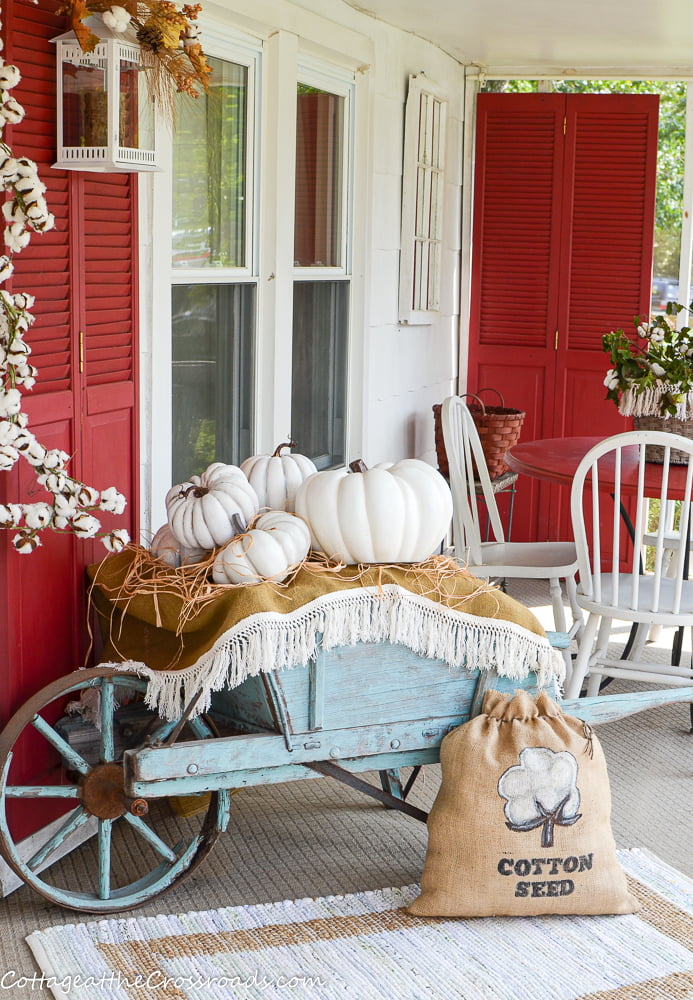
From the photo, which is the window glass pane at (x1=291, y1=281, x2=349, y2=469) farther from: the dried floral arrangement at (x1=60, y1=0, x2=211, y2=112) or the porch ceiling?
the dried floral arrangement at (x1=60, y1=0, x2=211, y2=112)

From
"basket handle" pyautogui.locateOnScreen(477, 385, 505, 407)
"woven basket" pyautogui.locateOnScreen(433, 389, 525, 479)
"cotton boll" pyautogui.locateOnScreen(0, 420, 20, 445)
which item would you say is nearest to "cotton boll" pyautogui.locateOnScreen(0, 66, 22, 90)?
"cotton boll" pyautogui.locateOnScreen(0, 420, 20, 445)

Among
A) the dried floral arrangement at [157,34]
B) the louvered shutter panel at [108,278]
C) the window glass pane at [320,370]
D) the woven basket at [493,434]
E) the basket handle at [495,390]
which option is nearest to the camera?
the dried floral arrangement at [157,34]

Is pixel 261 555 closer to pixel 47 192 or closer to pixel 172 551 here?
pixel 172 551

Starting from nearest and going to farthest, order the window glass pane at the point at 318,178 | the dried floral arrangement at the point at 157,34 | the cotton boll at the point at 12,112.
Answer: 1. the cotton boll at the point at 12,112
2. the dried floral arrangement at the point at 157,34
3. the window glass pane at the point at 318,178

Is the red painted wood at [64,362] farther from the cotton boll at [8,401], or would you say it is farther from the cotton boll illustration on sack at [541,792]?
the cotton boll illustration on sack at [541,792]

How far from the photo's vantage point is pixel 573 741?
8.39 ft

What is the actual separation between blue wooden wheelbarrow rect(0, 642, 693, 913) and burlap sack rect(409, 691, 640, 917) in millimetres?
124

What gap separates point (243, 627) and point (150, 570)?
405mm

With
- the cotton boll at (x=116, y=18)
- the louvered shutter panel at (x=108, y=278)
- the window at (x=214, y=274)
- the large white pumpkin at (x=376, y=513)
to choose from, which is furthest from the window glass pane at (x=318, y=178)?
the large white pumpkin at (x=376, y=513)

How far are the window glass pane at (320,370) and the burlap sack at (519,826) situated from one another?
1.98m

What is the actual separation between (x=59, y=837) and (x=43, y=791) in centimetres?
11

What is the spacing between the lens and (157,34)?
101 inches

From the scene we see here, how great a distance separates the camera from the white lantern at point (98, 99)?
2.54m

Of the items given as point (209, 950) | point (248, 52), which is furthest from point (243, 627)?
point (248, 52)
